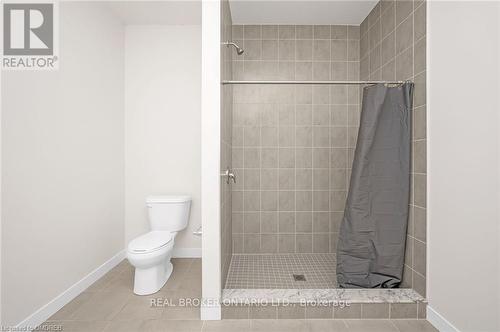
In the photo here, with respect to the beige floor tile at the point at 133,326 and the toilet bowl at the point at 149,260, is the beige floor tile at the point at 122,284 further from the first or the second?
the beige floor tile at the point at 133,326

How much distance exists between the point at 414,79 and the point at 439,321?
61.7 inches

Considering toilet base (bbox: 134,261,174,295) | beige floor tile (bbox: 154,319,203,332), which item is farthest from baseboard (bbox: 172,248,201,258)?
beige floor tile (bbox: 154,319,203,332)

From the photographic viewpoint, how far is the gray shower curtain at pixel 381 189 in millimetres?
1938

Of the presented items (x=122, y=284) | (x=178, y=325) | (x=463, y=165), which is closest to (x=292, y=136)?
(x=463, y=165)

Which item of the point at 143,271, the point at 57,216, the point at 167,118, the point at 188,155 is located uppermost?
the point at 167,118

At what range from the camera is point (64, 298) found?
1.96 meters

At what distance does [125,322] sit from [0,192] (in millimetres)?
1058

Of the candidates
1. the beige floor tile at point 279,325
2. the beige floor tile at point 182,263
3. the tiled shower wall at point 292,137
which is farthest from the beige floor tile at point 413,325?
the beige floor tile at point 182,263

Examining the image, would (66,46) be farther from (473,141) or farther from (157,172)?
(473,141)

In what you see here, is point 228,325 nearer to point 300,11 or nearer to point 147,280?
point 147,280

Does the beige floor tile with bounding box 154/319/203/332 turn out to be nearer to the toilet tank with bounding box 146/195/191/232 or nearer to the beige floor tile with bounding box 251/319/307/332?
the beige floor tile with bounding box 251/319/307/332

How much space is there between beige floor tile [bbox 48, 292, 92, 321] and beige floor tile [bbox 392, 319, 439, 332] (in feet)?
6.94

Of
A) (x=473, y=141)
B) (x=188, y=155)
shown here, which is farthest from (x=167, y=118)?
(x=473, y=141)

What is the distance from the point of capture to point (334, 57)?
2900mm
